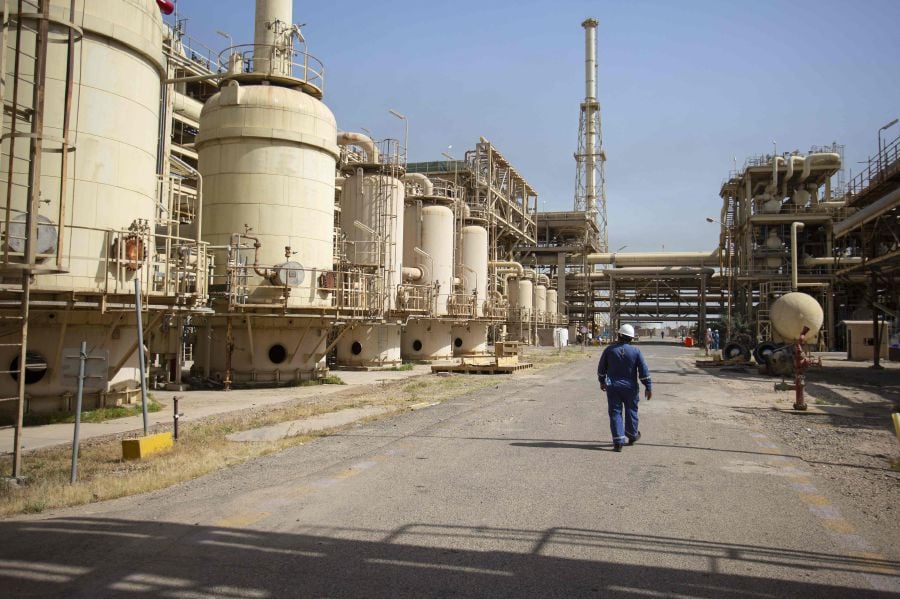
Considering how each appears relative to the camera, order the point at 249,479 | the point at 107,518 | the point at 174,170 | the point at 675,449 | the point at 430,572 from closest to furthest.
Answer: the point at 430,572
the point at 107,518
the point at 249,479
the point at 675,449
the point at 174,170

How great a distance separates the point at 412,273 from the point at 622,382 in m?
21.7

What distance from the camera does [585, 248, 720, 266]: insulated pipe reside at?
64.9 m

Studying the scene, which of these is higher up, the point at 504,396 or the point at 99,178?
the point at 99,178

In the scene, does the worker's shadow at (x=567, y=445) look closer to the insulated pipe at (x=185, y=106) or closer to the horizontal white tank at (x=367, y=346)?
the horizontal white tank at (x=367, y=346)

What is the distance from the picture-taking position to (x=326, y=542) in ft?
17.5

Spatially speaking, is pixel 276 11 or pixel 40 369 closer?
pixel 40 369

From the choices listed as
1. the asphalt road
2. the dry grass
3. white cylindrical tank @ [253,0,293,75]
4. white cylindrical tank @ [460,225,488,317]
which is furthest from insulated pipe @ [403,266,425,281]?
the asphalt road

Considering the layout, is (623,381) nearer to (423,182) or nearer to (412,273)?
(412,273)

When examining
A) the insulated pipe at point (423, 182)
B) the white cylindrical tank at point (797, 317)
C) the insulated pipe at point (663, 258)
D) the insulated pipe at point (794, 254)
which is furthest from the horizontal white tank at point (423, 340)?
the insulated pipe at point (663, 258)

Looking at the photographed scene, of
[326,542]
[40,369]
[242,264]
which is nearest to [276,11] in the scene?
[242,264]

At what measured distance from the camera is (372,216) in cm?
2705

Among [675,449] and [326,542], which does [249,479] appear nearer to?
[326,542]

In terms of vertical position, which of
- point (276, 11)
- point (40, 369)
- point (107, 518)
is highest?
point (276, 11)

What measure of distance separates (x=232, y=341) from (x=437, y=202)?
16.8 metres
